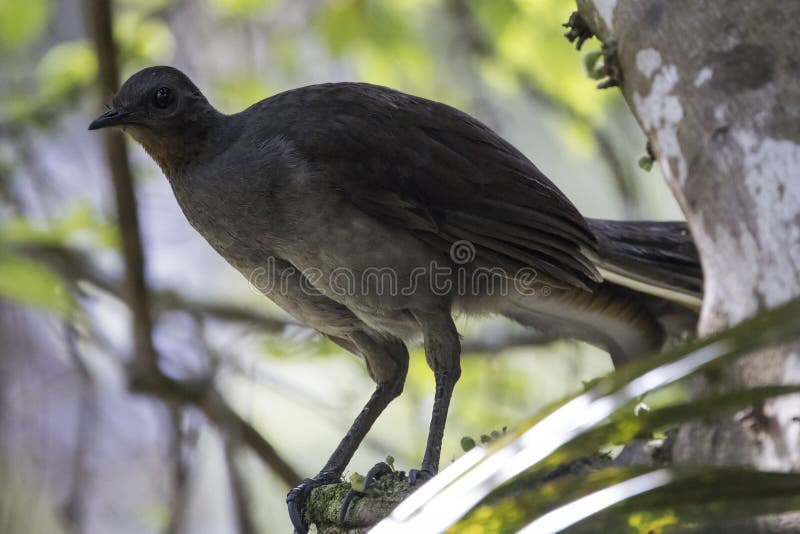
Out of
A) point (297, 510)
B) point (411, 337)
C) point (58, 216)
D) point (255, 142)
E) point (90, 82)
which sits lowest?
point (297, 510)

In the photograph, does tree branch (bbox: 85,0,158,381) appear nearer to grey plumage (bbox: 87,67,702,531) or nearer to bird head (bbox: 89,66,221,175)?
bird head (bbox: 89,66,221,175)

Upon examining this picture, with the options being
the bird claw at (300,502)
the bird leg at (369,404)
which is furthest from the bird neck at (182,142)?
the bird claw at (300,502)

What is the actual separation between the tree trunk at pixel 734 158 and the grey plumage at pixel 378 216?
1094mm

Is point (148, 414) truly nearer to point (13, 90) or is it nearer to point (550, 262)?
point (13, 90)

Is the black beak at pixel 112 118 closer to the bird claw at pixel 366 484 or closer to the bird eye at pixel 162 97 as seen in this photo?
the bird eye at pixel 162 97

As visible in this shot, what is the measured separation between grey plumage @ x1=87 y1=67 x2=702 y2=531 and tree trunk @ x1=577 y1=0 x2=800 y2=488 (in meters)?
1.09

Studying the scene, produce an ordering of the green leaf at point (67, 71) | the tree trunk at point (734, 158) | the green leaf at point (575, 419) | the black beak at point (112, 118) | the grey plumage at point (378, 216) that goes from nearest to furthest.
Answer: the green leaf at point (575, 419), the tree trunk at point (734, 158), the grey plumage at point (378, 216), the black beak at point (112, 118), the green leaf at point (67, 71)

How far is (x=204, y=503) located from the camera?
760 centimetres

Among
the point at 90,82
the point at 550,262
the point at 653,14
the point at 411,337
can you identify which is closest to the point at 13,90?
the point at 90,82

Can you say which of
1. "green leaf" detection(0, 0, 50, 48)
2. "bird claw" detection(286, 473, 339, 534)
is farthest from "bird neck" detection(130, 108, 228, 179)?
"green leaf" detection(0, 0, 50, 48)

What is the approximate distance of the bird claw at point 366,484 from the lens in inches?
113

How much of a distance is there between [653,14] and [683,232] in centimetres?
151

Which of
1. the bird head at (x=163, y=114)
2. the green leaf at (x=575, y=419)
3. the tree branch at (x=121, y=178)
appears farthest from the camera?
the tree branch at (x=121, y=178)

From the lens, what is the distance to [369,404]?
144 inches
